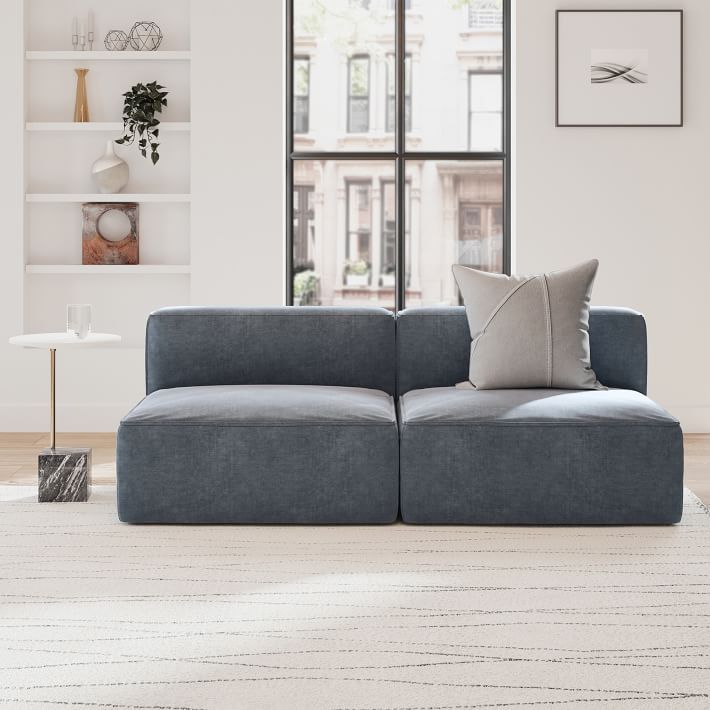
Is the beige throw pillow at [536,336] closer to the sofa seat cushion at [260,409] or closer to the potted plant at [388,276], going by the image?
the sofa seat cushion at [260,409]

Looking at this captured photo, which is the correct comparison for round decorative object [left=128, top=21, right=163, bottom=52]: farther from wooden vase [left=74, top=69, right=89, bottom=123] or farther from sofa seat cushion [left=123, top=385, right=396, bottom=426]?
sofa seat cushion [left=123, top=385, right=396, bottom=426]

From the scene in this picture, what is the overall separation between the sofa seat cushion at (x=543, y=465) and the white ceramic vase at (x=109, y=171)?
108 inches

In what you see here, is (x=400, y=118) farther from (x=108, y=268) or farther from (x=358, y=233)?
(x=108, y=268)

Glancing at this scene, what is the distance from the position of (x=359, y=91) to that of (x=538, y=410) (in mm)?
2880

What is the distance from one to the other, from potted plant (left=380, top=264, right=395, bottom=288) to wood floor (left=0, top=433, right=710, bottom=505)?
1.72 metres

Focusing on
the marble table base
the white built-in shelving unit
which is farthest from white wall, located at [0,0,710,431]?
the marble table base

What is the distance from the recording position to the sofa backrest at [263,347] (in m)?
3.48

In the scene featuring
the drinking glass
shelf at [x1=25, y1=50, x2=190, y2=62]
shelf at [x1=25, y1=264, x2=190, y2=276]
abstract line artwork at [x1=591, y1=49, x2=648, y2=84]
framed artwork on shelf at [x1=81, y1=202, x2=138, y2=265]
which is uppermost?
shelf at [x1=25, y1=50, x2=190, y2=62]

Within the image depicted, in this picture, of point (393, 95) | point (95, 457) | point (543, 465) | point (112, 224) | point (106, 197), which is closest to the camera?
point (543, 465)

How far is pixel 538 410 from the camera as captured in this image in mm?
2938

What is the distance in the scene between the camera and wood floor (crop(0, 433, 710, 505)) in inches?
147

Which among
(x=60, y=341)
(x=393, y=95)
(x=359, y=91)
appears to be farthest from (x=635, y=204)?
(x=60, y=341)

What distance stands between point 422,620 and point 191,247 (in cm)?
320

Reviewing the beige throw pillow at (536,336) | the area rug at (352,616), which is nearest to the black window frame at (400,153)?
the beige throw pillow at (536,336)
